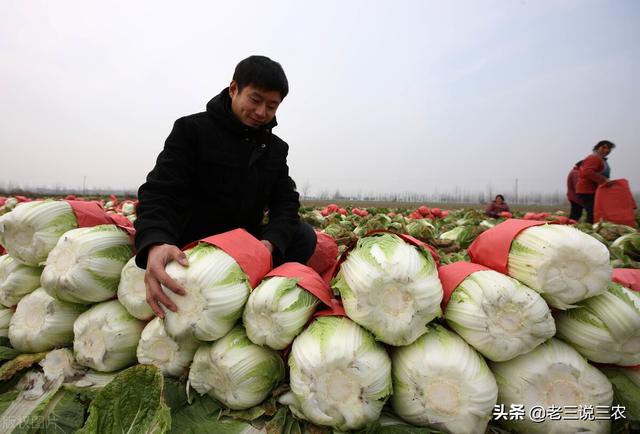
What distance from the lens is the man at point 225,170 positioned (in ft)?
8.32

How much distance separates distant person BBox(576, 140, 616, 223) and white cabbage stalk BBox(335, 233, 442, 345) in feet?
32.8

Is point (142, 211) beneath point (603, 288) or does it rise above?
above

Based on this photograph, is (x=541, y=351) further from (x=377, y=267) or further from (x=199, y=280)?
(x=199, y=280)

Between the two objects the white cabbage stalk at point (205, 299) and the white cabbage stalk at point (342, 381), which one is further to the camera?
the white cabbage stalk at point (205, 299)

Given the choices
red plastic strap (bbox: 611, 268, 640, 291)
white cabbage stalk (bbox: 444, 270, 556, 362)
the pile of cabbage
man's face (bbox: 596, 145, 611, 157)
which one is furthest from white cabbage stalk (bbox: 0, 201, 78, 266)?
man's face (bbox: 596, 145, 611, 157)

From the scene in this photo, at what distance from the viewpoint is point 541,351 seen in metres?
1.92

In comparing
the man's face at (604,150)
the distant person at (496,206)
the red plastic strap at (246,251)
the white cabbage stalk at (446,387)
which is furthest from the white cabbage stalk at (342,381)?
the distant person at (496,206)

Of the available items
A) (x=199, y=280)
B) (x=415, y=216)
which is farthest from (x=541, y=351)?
(x=415, y=216)

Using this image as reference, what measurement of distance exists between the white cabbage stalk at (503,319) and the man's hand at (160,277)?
1.63 meters

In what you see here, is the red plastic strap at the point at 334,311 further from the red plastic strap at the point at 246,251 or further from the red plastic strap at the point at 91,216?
the red plastic strap at the point at 91,216

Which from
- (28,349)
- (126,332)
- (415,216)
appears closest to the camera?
(126,332)

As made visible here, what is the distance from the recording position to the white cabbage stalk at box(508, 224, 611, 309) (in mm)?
1867

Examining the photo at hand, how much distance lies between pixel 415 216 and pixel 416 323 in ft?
30.8

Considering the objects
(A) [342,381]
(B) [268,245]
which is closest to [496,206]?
(B) [268,245]
